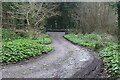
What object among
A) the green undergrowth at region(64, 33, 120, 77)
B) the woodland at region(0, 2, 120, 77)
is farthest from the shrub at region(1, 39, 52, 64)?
the green undergrowth at region(64, 33, 120, 77)

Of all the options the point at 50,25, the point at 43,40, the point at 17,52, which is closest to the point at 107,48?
the point at 17,52

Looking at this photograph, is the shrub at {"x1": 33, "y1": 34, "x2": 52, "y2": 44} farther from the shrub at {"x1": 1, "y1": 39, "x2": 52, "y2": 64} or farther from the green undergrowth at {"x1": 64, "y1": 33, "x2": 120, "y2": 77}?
the shrub at {"x1": 1, "y1": 39, "x2": 52, "y2": 64}

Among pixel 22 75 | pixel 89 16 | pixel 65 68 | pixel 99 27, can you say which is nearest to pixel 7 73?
pixel 22 75

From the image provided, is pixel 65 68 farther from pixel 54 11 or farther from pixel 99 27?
pixel 54 11

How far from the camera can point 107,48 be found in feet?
19.5

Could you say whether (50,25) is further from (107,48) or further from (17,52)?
(17,52)

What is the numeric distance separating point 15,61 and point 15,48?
558mm

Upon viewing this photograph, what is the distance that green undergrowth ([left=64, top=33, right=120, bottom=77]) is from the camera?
3.79m

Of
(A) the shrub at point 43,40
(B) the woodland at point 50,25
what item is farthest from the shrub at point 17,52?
(A) the shrub at point 43,40

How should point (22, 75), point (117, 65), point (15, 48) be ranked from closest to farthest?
point (117, 65) < point (22, 75) < point (15, 48)

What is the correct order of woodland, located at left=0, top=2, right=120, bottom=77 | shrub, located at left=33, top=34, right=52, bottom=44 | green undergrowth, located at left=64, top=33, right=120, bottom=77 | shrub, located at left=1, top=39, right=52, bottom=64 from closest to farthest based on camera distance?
green undergrowth, located at left=64, top=33, right=120, bottom=77
shrub, located at left=1, top=39, right=52, bottom=64
woodland, located at left=0, top=2, right=120, bottom=77
shrub, located at left=33, top=34, right=52, bottom=44

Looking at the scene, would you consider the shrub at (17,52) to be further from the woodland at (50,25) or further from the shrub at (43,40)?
the shrub at (43,40)

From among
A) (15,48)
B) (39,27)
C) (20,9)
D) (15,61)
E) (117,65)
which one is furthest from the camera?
(39,27)

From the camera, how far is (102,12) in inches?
351
